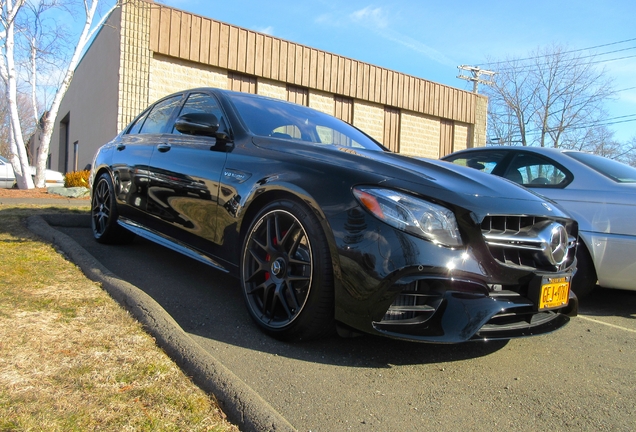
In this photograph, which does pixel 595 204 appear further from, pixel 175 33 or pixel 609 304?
pixel 175 33

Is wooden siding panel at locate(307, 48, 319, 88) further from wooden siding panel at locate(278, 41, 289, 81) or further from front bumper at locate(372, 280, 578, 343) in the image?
front bumper at locate(372, 280, 578, 343)

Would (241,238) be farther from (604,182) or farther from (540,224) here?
(604,182)

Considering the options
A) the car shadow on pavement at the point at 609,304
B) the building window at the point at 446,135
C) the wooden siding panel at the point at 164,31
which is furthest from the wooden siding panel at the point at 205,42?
the car shadow on pavement at the point at 609,304

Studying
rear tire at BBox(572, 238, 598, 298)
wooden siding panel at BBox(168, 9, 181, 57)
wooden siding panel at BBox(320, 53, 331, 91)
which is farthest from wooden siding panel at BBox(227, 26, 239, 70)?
rear tire at BBox(572, 238, 598, 298)

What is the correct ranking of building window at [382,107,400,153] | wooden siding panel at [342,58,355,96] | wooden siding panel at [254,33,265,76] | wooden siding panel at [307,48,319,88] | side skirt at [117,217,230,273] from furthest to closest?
building window at [382,107,400,153]
wooden siding panel at [342,58,355,96]
wooden siding panel at [307,48,319,88]
wooden siding panel at [254,33,265,76]
side skirt at [117,217,230,273]

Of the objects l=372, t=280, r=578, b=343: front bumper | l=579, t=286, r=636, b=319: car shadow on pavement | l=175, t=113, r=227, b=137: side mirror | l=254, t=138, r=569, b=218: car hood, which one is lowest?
l=579, t=286, r=636, b=319: car shadow on pavement

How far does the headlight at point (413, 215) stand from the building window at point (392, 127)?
16.3 m

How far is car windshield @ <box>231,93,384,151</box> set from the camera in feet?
11.5

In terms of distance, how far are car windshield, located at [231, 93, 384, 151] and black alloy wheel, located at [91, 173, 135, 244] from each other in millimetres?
1854

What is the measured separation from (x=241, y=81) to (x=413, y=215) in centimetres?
1334

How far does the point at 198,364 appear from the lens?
204cm

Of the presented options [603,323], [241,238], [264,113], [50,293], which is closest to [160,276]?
[50,293]

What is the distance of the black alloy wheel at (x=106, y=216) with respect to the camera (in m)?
4.77

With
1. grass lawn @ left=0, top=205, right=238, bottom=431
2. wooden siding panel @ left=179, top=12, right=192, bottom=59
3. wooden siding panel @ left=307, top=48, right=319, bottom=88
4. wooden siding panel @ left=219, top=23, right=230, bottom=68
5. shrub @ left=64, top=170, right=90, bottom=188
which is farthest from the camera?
wooden siding panel @ left=307, top=48, right=319, bottom=88
